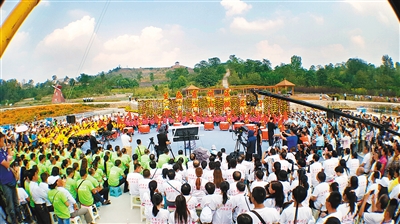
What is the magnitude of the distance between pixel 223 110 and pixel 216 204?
1340 centimetres

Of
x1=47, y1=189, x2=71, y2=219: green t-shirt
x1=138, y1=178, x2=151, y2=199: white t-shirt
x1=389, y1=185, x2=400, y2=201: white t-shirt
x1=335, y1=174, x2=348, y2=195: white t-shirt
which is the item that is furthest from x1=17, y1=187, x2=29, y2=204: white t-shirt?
x1=389, y1=185, x2=400, y2=201: white t-shirt

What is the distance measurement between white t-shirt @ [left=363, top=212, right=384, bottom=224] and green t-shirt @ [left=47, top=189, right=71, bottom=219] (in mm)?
4733

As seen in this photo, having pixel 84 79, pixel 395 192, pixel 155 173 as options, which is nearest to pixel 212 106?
pixel 155 173

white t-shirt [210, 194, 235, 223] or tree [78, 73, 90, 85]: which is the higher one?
tree [78, 73, 90, 85]

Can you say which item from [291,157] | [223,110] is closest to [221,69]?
[223,110]

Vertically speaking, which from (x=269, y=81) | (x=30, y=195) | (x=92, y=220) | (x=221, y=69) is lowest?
(x=92, y=220)

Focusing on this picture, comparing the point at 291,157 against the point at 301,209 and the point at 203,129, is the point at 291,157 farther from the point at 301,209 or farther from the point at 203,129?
the point at 203,129

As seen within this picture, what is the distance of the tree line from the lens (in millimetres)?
30784

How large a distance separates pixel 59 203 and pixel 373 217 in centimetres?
490

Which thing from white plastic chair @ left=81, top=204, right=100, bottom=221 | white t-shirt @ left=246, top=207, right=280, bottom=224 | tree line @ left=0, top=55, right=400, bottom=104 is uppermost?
tree line @ left=0, top=55, right=400, bottom=104

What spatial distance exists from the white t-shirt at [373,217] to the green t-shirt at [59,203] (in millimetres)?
4733

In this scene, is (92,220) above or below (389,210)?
below

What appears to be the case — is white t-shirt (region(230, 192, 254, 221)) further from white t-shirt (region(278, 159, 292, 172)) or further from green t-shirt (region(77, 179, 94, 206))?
green t-shirt (region(77, 179, 94, 206))

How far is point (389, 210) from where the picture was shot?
3.41 metres
